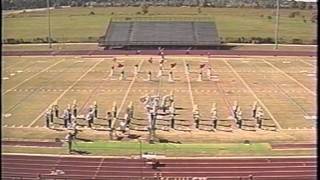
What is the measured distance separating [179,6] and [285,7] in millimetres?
7681

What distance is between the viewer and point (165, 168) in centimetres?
812

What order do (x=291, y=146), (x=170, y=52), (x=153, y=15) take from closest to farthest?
(x=291, y=146)
(x=170, y=52)
(x=153, y=15)

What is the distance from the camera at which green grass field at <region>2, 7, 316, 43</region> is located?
103 feet

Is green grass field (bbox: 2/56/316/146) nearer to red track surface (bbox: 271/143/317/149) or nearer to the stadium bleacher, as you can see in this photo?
red track surface (bbox: 271/143/317/149)

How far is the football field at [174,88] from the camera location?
11508 mm

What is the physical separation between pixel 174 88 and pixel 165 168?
7.31 metres

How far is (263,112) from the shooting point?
12133mm

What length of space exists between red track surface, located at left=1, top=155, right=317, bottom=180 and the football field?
100 cm

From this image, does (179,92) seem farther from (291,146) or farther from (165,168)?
(165,168)

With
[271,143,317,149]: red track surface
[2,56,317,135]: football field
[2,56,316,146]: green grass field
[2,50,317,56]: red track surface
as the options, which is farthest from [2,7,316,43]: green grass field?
[271,143,317,149]: red track surface

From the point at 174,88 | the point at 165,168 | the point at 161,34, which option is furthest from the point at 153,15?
the point at 165,168

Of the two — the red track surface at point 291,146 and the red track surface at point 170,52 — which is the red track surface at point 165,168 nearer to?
the red track surface at point 291,146

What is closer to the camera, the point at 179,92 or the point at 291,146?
the point at 291,146

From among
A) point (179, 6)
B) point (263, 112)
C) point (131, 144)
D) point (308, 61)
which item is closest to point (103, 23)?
point (179, 6)
